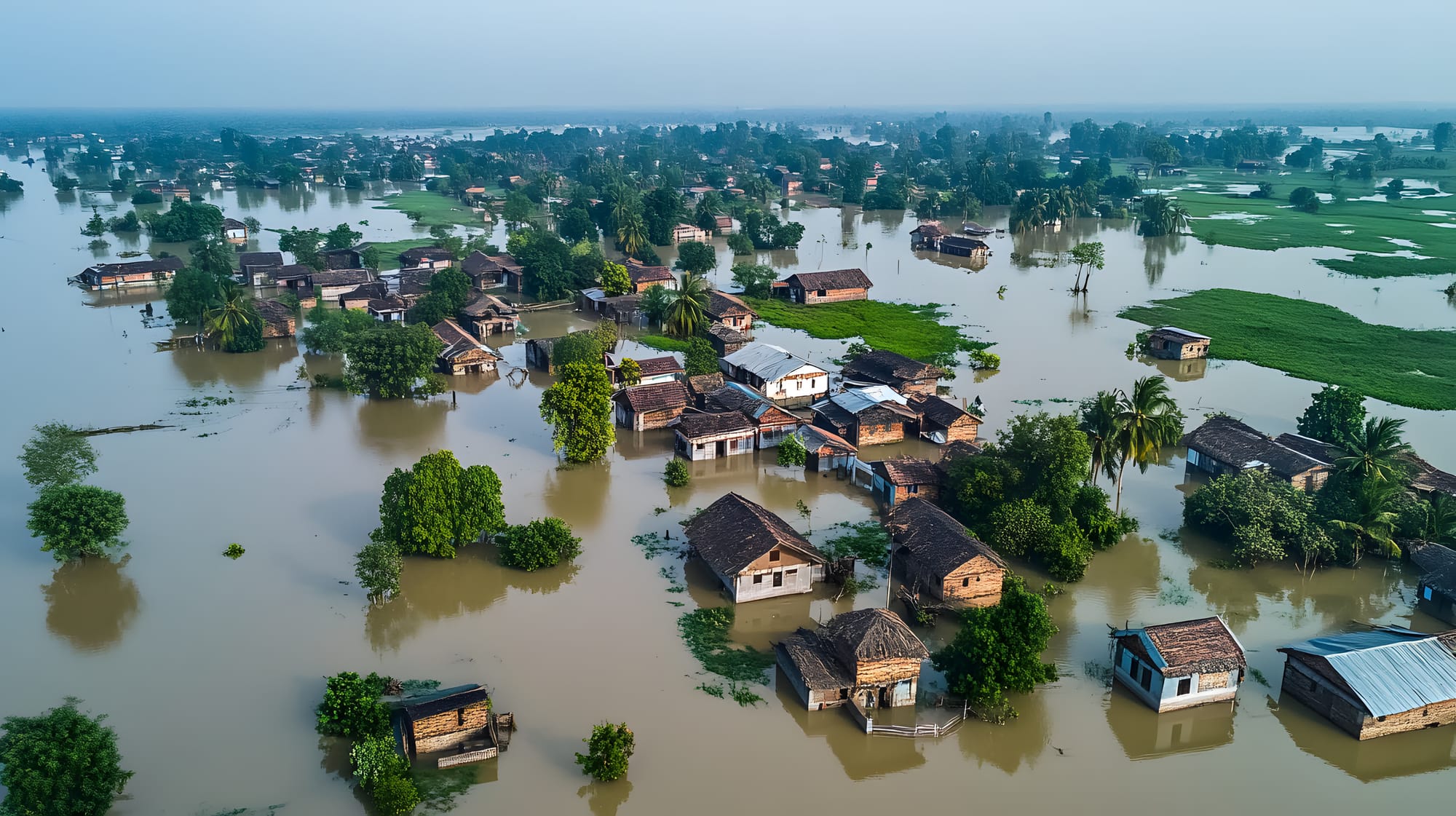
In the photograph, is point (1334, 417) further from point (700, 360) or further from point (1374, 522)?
point (700, 360)

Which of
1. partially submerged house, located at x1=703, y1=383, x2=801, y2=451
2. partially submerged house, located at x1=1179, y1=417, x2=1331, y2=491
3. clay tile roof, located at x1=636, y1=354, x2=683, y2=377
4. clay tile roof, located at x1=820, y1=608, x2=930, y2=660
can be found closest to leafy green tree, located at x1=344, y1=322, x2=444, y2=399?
clay tile roof, located at x1=636, y1=354, x2=683, y2=377

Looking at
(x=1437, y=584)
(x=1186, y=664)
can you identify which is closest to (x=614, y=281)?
(x=1186, y=664)

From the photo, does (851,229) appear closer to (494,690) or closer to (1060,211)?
(1060,211)

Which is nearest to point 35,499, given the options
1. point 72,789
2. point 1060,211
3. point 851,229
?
point 72,789

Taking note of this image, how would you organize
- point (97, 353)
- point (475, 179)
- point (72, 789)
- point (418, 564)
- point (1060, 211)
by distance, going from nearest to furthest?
point (72, 789) → point (418, 564) → point (97, 353) → point (1060, 211) → point (475, 179)

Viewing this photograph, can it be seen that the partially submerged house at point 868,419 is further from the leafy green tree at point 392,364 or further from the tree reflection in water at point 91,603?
the tree reflection in water at point 91,603

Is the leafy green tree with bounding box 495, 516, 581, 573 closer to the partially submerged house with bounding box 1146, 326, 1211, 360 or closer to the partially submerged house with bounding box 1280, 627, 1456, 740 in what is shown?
the partially submerged house with bounding box 1280, 627, 1456, 740
